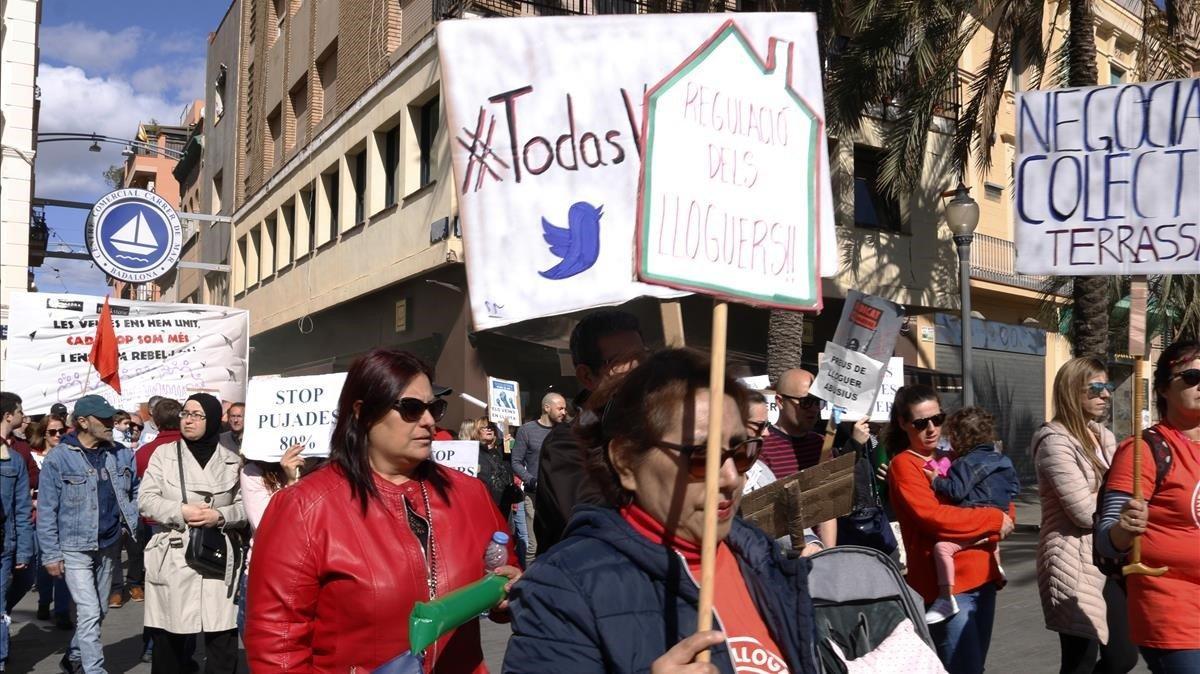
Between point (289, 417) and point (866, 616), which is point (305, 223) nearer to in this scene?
point (289, 417)

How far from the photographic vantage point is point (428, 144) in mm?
19781

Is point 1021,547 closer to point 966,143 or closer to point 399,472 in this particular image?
point 966,143

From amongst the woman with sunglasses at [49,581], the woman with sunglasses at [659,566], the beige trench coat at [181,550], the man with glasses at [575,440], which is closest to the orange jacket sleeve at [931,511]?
the man with glasses at [575,440]

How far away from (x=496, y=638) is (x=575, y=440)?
6695mm

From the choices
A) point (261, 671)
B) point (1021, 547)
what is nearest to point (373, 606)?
point (261, 671)

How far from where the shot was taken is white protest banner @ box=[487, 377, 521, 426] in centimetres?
1401

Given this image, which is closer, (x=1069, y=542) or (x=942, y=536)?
(x=1069, y=542)

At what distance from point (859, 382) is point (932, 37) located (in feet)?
35.0

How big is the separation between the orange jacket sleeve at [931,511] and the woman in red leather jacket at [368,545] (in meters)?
2.49

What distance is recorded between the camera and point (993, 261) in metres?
24.7

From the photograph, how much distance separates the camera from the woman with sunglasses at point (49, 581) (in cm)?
1097

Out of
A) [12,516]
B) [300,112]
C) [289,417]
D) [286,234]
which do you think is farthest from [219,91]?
[289,417]

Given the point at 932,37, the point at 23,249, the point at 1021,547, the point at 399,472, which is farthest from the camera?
the point at 23,249

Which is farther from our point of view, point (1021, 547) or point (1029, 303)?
point (1029, 303)
